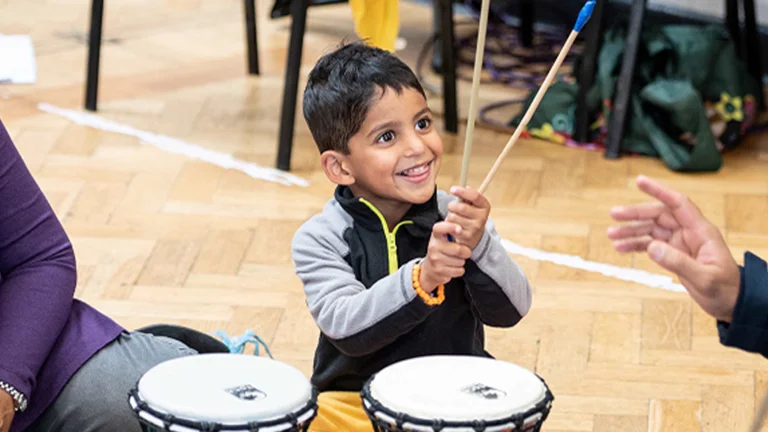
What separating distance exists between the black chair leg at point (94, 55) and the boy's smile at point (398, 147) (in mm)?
2131

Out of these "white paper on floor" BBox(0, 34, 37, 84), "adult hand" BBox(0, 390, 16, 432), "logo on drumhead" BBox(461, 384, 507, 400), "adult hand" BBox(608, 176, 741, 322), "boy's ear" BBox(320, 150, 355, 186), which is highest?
"adult hand" BBox(608, 176, 741, 322)

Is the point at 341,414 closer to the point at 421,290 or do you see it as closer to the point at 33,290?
the point at 421,290

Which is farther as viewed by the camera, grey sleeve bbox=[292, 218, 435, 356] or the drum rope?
the drum rope

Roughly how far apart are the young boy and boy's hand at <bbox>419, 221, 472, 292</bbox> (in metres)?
0.08

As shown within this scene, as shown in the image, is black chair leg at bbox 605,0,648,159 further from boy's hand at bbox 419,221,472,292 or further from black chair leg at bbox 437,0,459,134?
boy's hand at bbox 419,221,472,292

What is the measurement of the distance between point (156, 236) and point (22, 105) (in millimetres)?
1153

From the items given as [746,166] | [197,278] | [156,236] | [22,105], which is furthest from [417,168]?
[22,105]

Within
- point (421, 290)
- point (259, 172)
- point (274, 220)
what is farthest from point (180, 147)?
point (421, 290)

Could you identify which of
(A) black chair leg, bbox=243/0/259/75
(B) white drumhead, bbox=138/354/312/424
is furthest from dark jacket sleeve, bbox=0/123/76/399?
(A) black chair leg, bbox=243/0/259/75

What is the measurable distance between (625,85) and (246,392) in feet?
6.87

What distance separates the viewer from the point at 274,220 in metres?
2.99

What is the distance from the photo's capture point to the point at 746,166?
132 inches

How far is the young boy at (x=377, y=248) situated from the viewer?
1.70 meters

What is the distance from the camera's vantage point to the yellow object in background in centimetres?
311
